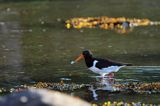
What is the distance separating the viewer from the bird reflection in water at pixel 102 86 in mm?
18753

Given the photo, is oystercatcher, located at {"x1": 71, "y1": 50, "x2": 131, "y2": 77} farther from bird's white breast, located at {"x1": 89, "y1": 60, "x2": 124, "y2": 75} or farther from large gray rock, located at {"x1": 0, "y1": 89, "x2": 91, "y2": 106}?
large gray rock, located at {"x1": 0, "y1": 89, "x2": 91, "y2": 106}

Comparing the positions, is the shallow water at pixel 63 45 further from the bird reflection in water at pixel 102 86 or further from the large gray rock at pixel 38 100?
the large gray rock at pixel 38 100

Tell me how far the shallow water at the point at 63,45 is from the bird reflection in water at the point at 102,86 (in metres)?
0.37

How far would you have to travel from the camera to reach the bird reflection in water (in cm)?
1875

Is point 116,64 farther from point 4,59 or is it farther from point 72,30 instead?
point 72,30

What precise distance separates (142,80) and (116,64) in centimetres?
119

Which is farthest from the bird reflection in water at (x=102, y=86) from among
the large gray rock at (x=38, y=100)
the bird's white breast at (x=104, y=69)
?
the large gray rock at (x=38, y=100)

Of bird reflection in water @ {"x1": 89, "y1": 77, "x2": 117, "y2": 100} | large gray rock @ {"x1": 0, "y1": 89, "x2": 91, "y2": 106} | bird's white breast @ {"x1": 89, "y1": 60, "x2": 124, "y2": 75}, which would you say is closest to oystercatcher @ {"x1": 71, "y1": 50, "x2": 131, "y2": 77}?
bird's white breast @ {"x1": 89, "y1": 60, "x2": 124, "y2": 75}

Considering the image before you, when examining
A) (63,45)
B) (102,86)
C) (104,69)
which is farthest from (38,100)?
(63,45)

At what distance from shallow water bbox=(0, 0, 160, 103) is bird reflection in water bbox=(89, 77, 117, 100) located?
14.6 inches

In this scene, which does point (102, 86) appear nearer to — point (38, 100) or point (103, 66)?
point (103, 66)

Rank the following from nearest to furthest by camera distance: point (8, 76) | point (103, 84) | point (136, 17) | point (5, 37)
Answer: point (103, 84) < point (8, 76) < point (5, 37) < point (136, 17)

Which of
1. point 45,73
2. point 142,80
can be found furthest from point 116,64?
point 45,73

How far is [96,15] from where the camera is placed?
46500mm
